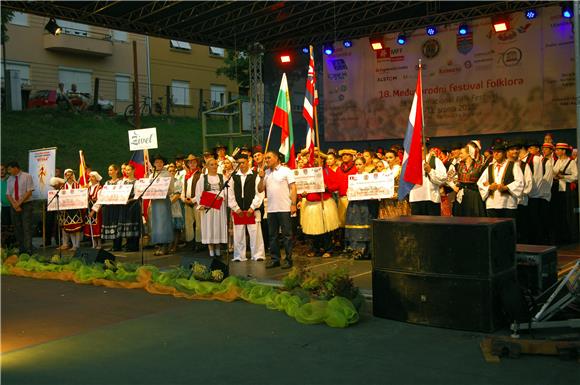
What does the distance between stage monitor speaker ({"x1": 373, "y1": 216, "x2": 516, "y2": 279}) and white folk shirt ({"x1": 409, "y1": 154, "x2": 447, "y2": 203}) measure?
4.05 meters

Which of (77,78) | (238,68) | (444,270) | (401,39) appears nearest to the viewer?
(444,270)

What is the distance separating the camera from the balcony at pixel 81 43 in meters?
31.2

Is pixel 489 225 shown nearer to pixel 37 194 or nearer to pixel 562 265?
pixel 562 265

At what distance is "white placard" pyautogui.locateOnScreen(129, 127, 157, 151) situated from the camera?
1168cm

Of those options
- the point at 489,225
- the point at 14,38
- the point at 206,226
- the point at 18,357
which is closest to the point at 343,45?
the point at 206,226

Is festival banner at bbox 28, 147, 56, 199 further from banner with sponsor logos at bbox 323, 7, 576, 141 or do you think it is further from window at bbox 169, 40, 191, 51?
window at bbox 169, 40, 191, 51

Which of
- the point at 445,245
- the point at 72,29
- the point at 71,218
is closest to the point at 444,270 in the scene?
the point at 445,245

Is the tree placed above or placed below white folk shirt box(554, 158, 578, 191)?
above

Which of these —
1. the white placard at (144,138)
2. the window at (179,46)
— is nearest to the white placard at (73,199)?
the white placard at (144,138)

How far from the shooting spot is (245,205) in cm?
1086

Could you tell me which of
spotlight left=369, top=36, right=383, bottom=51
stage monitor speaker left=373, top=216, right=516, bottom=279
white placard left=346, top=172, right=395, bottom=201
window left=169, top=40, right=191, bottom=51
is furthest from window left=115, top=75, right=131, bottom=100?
stage monitor speaker left=373, top=216, right=516, bottom=279

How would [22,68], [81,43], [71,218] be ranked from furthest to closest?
[81,43] → [22,68] → [71,218]

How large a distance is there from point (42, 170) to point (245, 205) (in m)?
5.39

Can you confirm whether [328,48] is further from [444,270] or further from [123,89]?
[123,89]
